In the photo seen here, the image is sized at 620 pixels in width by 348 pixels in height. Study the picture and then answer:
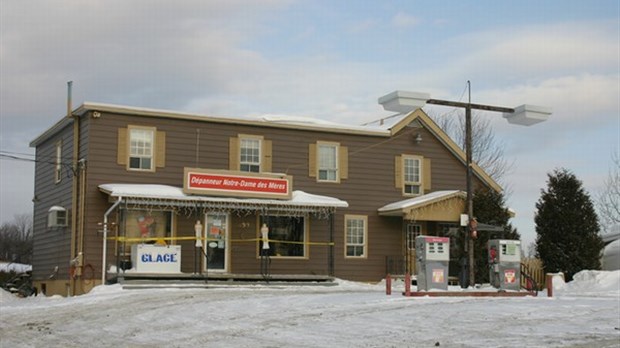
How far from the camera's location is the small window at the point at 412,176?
3503 cm

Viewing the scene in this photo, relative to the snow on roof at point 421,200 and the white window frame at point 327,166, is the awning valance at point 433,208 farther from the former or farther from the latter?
the white window frame at point 327,166

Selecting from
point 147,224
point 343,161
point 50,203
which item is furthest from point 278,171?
point 50,203

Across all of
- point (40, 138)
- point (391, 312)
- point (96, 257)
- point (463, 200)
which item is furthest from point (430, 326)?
point (40, 138)

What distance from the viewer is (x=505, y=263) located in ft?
78.8

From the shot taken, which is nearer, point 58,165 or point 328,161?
point 58,165

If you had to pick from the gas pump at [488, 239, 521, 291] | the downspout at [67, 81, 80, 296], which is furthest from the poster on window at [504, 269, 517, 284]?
the downspout at [67, 81, 80, 296]

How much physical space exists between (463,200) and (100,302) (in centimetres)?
1581

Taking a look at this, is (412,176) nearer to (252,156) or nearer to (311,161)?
(311,161)

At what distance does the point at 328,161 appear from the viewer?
33.8 metres

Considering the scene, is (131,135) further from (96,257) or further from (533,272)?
(533,272)

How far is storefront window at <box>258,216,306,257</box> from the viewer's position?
1264 inches

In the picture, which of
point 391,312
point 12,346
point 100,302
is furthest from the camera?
point 100,302

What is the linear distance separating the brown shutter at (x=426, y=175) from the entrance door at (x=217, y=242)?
8.54 meters

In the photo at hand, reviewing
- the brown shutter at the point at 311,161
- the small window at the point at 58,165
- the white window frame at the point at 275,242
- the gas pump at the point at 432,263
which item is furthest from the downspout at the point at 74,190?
the gas pump at the point at 432,263
